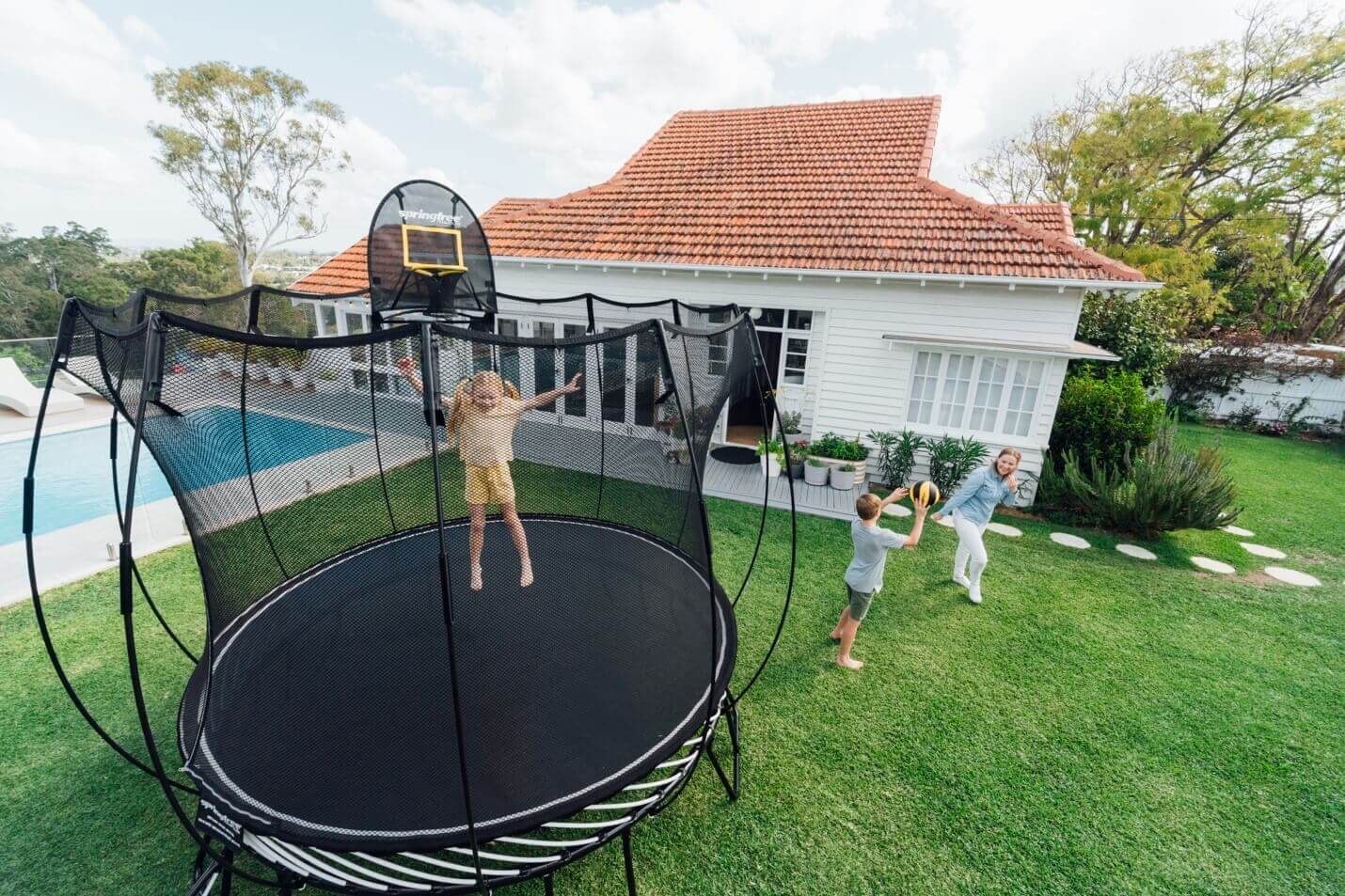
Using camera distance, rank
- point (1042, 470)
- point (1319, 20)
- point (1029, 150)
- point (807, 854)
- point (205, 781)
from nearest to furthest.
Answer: point (205, 781)
point (807, 854)
point (1042, 470)
point (1319, 20)
point (1029, 150)

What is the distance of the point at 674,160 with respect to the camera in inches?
375

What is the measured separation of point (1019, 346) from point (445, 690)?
6.86 metres

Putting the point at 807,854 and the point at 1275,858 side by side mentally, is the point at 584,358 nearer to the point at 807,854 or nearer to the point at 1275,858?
the point at 807,854

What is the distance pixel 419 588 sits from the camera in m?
3.64

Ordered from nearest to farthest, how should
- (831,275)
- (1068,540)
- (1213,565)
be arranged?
(1213,565) → (1068,540) → (831,275)

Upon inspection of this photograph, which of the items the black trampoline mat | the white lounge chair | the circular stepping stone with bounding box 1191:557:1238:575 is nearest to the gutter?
the circular stepping stone with bounding box 1191:557:1238:575

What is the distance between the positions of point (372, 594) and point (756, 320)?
6.19m

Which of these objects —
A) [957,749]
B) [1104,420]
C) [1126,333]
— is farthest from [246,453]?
[1126,333]

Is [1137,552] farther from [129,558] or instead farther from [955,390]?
[129,558]

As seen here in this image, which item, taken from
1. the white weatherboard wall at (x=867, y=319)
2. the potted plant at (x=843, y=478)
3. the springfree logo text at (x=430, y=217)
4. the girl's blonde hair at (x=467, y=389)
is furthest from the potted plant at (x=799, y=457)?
the girl's blonde hair at (x=467, y=389)

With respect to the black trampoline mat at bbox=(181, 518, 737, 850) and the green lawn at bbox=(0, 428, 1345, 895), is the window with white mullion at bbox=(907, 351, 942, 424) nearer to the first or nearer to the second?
the green lawn at bbox=(0, 428, 1345, 895)

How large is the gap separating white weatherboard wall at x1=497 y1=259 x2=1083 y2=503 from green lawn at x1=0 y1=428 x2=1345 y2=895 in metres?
2.75

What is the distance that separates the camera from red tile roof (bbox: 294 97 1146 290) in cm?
664

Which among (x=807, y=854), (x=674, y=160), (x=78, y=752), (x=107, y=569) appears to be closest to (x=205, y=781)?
(x=78, y=752)
